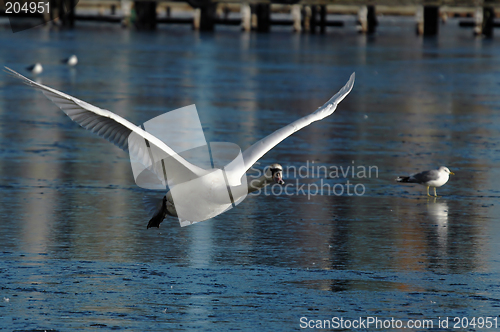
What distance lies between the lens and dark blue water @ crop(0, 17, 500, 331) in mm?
7809

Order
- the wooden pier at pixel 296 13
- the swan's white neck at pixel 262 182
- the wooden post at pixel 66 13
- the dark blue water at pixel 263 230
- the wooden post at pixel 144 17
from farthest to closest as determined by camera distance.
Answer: the wooden post at pixel 66 13, the wooden post at pixel 144 17, the wooden pier at pixel 296 13, the swan's white neck at pixel 262 182, the dark blue water at pixel 263 230

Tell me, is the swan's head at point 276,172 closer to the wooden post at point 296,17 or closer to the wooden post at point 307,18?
the wooden post at point 296,17

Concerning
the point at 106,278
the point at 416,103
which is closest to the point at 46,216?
the point at 106,278

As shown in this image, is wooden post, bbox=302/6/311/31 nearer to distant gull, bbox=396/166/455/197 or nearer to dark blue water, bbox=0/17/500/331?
dark blue water, bbox=0/17/500/331

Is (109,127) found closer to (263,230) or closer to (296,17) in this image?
(263,230)

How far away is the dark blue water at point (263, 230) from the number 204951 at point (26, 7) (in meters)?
52.7

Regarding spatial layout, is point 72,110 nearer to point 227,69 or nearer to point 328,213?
point 328,213

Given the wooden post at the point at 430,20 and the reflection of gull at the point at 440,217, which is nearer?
the reflection of gull at the point at 440,217

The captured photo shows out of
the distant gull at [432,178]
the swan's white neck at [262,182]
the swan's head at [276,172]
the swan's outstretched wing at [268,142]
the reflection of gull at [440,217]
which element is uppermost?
the swan's outstretched wing at [268,142]

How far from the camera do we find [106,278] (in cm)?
848

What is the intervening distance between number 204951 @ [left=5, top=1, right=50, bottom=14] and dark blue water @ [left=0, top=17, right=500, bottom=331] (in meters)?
52.7

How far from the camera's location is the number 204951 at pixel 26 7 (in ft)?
246

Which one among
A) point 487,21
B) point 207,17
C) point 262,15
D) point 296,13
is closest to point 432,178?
point 487,21

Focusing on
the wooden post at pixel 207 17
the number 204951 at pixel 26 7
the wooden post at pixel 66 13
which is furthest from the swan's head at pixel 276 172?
the number 204951 at pixel 26 7
